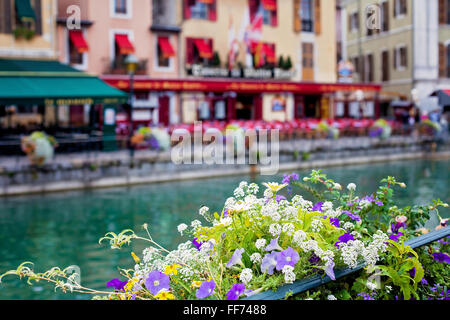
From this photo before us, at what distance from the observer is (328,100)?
1291 inches

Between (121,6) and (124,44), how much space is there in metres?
2.02

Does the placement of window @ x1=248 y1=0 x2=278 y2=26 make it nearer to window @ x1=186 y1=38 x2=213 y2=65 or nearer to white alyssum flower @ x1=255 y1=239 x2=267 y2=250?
window @ x1=186 y1=38 x2=213 y2=65

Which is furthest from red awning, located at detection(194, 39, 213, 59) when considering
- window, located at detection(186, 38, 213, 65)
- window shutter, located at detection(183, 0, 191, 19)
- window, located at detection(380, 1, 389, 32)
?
window, located at detection(380, 1, 389, 32)

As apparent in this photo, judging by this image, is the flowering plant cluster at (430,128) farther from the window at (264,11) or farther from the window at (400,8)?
the window at (400,8)

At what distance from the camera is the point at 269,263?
2.24 meters

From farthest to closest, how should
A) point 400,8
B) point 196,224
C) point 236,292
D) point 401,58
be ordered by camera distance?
point 401,58
point 400,8
point 196,224
point 236,292

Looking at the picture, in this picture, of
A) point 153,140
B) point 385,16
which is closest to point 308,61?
point 385,16

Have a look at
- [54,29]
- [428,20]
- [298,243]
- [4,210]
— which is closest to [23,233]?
[4,210]

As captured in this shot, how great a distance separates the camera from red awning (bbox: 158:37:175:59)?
88.4 ft

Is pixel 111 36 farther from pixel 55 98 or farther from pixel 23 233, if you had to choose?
pixel 23 233

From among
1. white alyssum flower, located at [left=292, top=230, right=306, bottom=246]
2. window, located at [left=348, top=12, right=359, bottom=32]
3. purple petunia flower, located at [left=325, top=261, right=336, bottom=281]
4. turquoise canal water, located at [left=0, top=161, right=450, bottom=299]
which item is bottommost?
turquoise canal water, located at [left=0, top=161, right=450, bottom=299]

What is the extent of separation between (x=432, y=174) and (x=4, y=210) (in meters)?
12.6

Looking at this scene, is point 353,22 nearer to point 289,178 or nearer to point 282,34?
point 282,34

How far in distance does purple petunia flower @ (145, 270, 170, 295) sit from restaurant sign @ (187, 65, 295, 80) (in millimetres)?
26085
